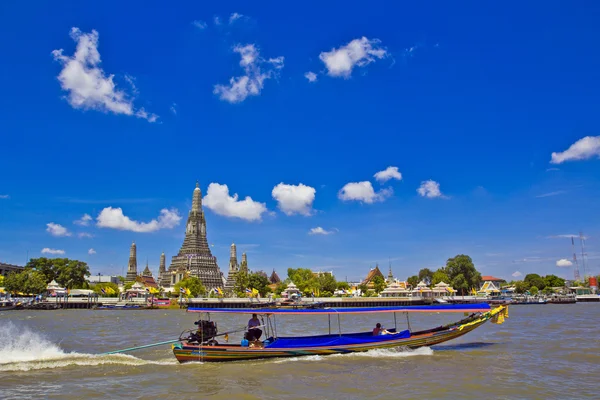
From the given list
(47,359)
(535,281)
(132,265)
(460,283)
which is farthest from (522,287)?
(47,359)

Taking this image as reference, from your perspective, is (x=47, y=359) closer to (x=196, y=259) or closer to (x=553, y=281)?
(x=196, y=259)

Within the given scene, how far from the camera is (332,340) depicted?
18.1 m

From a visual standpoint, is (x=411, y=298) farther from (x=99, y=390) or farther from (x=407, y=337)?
(x=99, y=390)

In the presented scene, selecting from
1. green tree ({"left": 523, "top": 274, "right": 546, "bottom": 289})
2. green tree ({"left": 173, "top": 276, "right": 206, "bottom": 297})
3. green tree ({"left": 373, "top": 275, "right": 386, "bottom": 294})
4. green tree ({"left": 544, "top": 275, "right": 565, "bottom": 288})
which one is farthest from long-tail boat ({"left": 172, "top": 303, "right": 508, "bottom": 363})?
green tree ({"left": 544, "top": 275, "right": 565, "bottom": 288})

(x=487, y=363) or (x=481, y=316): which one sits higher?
(x=481, y=316)

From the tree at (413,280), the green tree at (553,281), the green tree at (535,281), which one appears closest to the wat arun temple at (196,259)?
the tree at (413,280)

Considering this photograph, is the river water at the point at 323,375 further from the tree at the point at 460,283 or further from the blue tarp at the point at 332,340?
the tree at the point at 460,283

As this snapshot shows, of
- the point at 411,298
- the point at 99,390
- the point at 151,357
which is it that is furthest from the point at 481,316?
the point at 411,298

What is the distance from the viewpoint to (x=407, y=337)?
18500 mm

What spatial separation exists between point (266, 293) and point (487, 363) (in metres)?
72.1

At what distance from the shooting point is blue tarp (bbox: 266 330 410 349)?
1764 centimetres

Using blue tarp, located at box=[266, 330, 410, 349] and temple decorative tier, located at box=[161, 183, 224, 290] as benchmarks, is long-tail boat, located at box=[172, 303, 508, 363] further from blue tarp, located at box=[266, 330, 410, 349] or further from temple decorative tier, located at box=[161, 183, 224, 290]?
temple decorative tier, located at box=[161, 183, 224, 290]

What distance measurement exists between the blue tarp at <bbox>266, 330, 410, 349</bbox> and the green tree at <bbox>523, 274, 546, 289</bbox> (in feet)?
349

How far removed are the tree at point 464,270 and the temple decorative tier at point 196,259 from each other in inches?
1955
